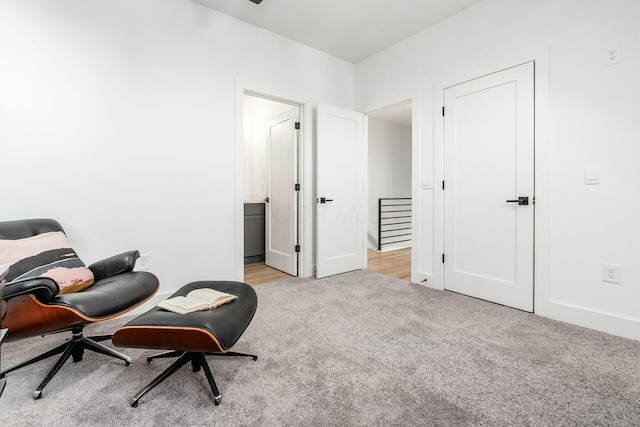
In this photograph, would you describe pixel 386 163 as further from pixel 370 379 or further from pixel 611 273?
pixel 370 379

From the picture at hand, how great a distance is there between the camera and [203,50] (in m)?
2.81

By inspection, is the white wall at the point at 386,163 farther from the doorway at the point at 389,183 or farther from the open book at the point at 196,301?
the open book at the point at 196,301

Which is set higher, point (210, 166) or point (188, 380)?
point (210, 166)

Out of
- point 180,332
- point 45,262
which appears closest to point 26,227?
point 45,262

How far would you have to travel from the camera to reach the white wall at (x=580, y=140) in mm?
2055

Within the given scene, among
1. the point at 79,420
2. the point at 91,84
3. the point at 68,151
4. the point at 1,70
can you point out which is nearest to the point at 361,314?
the point at 79,420

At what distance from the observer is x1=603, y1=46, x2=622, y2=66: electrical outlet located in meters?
2.07

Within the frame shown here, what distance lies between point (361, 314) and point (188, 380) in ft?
4.47

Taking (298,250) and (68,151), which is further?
(298,250)

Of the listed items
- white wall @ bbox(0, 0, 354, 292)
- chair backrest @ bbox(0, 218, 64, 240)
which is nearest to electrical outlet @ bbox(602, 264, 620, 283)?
white wall @ bbox(0, 0, 354, 292)

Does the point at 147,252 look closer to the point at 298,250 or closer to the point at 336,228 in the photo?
the point at 298,250

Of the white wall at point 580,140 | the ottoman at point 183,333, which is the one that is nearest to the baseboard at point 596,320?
the white wall at point 580,140

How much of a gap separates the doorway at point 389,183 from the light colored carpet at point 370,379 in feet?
10.3

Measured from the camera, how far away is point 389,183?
19.8 ft
